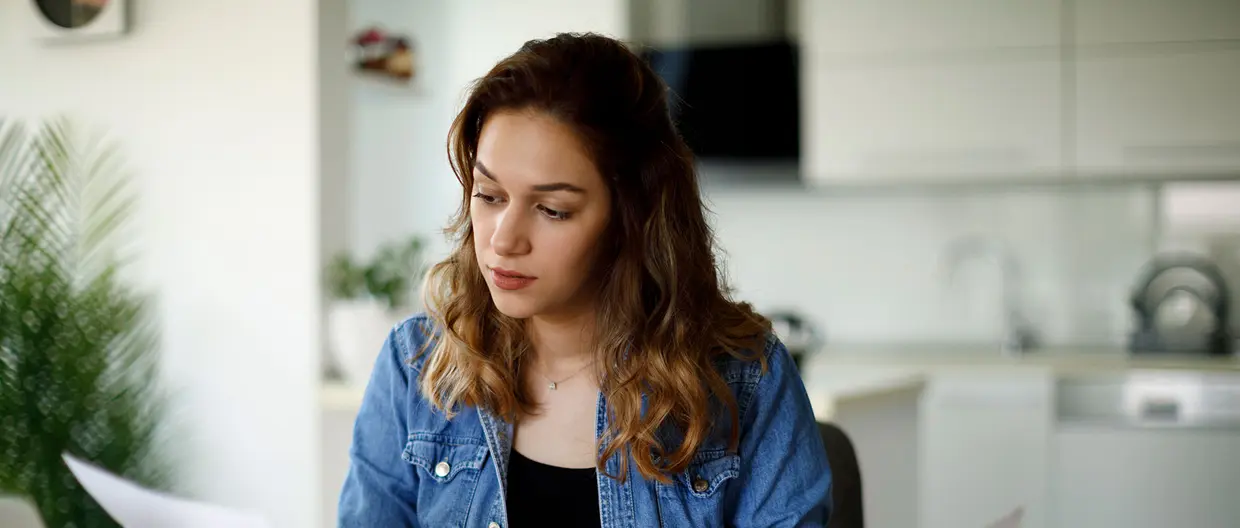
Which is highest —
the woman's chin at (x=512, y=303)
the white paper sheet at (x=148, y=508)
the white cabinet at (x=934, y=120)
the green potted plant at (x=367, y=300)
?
the white cabinet at (x=934, y=120)

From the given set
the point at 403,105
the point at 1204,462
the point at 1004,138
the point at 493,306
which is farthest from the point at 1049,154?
the point at 493,306

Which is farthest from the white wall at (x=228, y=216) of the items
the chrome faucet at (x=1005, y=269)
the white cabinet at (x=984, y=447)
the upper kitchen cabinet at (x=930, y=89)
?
the chrome faucet at (x=1005, y=269)

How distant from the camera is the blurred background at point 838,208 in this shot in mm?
2871

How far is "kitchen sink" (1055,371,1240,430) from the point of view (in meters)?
3.61

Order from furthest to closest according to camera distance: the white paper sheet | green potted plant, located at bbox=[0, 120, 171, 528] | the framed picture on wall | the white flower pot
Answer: the framed picture on wall → green potted plant, located at bbox=[0, 120, 171, 528] → the white flower pot → the white paper sheet

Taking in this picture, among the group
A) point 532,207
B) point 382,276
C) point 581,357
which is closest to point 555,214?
point 532,207

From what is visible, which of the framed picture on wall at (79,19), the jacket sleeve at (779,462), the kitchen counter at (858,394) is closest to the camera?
the jacket sleeve at (779,462)

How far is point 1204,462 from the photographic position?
365 centimetres

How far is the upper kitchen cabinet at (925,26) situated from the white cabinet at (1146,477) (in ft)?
4.36

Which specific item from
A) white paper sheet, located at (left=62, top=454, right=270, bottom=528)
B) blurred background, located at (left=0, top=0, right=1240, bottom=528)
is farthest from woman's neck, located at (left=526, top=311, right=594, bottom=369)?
blurred background, located at (left=0, top=0, right=1240, bottom=528)

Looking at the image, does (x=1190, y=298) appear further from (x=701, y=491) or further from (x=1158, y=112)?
(x=701, y=491)

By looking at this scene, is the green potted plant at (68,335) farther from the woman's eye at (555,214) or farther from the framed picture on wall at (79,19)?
the woman's eye at (555,214)

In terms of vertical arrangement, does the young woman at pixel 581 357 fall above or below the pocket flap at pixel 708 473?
above

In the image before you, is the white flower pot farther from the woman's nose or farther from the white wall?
the woman's nose
